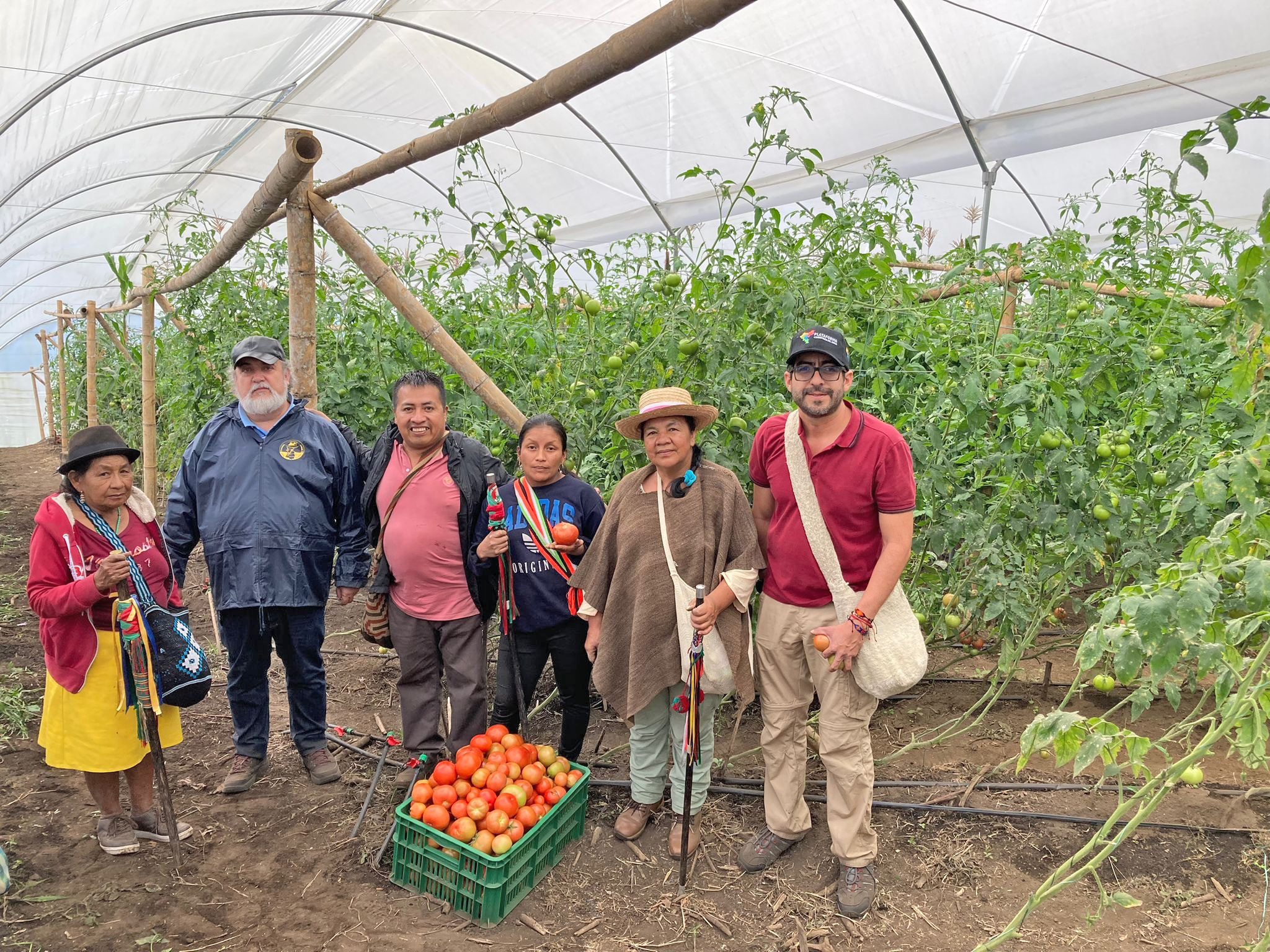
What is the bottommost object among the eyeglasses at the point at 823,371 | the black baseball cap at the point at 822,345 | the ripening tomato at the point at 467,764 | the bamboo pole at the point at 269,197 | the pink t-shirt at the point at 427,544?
the ripening tomato at the point at 467,764

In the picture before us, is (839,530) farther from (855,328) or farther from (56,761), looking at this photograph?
(56,761)

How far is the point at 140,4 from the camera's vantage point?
16.1ft

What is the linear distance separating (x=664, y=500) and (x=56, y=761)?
210cm

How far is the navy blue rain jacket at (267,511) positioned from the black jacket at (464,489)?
0.15 m

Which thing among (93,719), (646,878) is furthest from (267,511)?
(646,878)

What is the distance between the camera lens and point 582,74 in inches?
88.1

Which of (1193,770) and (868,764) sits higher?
(1193,770)

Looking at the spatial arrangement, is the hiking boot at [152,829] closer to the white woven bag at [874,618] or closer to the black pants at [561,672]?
the black pants at [561,672]

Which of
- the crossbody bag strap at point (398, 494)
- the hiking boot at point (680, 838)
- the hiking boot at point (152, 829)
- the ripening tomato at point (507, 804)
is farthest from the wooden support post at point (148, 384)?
the hiking boot at point (680, 838)

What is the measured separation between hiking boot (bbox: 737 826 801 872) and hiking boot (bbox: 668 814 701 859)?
0.48ft

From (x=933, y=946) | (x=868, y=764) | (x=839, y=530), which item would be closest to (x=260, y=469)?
(x=839, y=530)

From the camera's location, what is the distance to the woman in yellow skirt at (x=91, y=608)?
272 centimetres

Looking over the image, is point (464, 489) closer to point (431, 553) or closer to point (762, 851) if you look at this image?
point (431, 553)

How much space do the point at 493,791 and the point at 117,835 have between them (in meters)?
1.33
